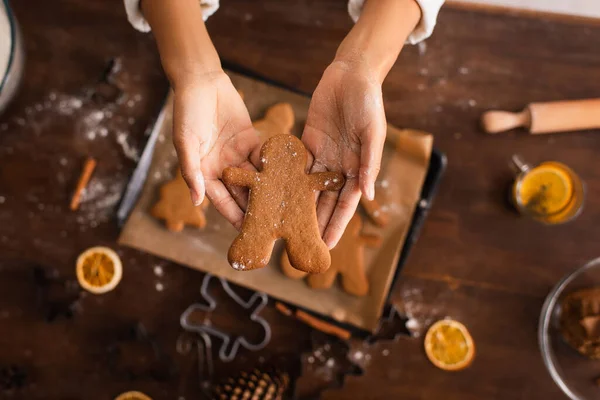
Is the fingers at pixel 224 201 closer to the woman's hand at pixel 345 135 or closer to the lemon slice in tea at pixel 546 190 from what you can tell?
the woman's hand at pixel 345 135

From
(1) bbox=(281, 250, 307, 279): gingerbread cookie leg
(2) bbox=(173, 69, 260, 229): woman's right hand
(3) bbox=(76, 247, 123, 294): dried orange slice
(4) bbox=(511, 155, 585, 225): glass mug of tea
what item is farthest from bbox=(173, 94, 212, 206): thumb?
(4) bbox=(511, 155, 585, 225): glass mug of tea

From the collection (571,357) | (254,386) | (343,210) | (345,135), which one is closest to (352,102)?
(345,135)

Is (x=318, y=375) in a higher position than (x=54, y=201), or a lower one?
lower

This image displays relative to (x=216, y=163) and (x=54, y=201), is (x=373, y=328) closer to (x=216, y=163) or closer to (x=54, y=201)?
(x=216, y=163)

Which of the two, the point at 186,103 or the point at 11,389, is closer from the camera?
the point at 186,103

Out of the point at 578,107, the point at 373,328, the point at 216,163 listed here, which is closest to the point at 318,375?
the point at 373,328

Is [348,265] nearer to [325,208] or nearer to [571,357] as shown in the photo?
[325,208]

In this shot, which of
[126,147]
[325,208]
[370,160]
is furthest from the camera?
[126,147]
